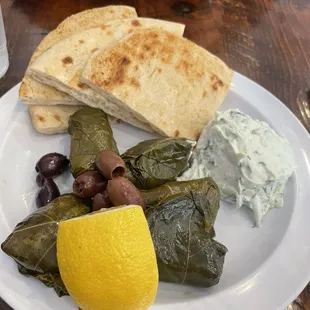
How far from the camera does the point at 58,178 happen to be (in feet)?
6.61

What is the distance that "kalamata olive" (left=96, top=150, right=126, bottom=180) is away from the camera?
5.66 ft

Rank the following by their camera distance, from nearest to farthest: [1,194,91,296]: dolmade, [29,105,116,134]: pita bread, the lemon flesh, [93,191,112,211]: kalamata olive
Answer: the lemon flesh, [1,194,91,296]: dolmade, [93,191,112,211]: kalamata olive, [29,105,116,134]: pita bread

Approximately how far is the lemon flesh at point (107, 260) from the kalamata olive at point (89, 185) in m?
0.37

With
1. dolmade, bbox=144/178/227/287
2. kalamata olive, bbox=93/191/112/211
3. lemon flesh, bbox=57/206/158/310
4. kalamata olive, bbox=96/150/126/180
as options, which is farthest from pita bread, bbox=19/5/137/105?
lemon flesh, bbox=57/206/158/310

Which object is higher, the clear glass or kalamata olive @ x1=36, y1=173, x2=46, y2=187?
the clear glass

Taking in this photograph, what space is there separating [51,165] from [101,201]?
395mm

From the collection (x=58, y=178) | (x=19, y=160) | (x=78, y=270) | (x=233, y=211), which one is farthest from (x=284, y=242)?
(x=19, y=160)

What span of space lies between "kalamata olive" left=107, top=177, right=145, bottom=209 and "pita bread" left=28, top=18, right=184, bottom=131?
64 centimetres

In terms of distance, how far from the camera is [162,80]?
2260mm

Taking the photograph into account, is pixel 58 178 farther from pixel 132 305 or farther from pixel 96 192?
pixel 132 305

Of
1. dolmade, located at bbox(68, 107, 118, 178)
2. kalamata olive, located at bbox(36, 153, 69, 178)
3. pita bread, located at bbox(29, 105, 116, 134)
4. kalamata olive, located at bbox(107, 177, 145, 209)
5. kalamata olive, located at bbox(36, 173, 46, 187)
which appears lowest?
kalamata olive, located at bbox(36, 173, 46, 187)

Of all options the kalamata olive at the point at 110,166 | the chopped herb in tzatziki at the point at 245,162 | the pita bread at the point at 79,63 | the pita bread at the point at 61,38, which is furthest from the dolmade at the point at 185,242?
the pita bread at the point at 61,38

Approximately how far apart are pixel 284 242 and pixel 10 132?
135cm

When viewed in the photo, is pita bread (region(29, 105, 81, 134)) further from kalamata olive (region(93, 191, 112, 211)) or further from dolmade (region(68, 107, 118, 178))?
kalamata olive (region(93, 191, 112, 211))
